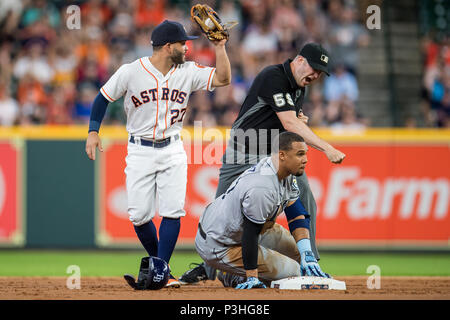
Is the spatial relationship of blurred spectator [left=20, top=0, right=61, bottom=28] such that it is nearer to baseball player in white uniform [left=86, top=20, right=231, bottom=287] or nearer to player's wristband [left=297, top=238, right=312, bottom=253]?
baseball player in white uniform [left=86, top=20, right=231, bottom=287]

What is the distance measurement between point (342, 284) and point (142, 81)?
2360mm

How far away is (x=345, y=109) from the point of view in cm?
1184

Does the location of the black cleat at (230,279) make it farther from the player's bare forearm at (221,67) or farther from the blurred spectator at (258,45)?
the blurred spectator at (258,45)

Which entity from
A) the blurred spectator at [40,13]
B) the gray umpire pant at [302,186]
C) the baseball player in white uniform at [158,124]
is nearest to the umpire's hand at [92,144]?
the baseball player in white uniform at [158,124]

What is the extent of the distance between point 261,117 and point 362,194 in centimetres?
474

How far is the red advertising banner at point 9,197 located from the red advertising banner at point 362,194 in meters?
1.19

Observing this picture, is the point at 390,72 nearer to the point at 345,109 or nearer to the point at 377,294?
the point at 345,109

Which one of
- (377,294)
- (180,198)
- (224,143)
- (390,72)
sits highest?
(390,72)

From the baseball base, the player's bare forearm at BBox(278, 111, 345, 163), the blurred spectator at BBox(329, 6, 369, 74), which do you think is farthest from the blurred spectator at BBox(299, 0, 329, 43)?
the baseball base

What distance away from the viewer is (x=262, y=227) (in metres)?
5.91

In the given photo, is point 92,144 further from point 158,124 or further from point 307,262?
point 307,262

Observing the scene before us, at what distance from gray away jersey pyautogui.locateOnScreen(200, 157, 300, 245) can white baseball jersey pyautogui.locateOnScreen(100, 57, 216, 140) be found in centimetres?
79

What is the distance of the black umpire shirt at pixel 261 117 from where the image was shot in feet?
21.3

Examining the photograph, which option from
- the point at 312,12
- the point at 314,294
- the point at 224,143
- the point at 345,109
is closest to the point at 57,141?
the point at 224,143
